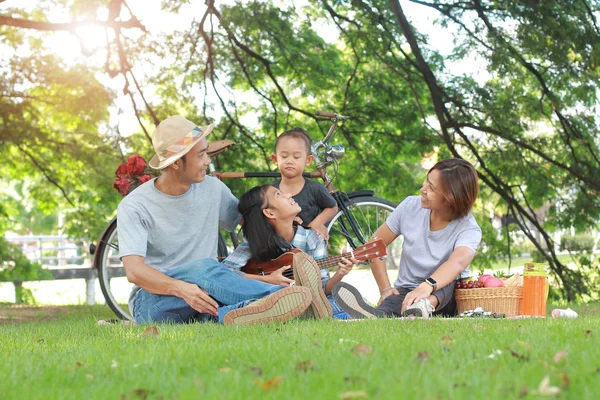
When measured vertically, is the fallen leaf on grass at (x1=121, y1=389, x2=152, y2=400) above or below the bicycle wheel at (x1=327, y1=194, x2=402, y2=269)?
below

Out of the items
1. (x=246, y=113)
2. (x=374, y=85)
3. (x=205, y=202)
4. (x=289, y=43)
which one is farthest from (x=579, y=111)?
(x=205, y=202)

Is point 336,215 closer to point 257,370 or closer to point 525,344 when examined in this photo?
point 525,344

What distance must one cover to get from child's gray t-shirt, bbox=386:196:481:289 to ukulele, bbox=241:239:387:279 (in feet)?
1.97

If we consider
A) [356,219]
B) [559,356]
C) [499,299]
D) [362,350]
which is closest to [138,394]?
[362,350]

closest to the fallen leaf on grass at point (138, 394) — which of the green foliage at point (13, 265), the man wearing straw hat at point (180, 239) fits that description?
the man wearing straw hat at point (180, 239)

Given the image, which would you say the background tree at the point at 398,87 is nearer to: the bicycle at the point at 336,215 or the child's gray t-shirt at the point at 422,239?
the bicycle at the point at 336,215

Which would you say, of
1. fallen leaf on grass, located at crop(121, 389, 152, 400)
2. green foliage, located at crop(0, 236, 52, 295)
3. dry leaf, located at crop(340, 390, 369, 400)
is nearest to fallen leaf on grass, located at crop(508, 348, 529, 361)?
dry leaf, located at crop(340, 390, 369, 400)

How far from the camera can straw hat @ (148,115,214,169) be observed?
5.14 m

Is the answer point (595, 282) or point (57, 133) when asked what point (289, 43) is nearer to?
point (57, 133)

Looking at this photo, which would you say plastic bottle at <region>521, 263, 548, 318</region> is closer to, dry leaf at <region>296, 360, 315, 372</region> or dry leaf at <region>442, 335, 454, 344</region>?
dry leaf at <region>442, 335, 454, 344</region>

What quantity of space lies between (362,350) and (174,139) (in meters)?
2.67

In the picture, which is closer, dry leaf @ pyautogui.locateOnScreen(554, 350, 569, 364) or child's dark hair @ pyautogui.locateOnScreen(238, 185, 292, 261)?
dry leaf @ pyautogui.locateOnScreen(554, 350, 569, 364)

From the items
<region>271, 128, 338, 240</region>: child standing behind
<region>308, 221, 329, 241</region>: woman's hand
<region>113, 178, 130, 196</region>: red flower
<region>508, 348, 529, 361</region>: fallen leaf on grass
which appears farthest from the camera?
<region>113, 178, 130, 196</region>: red flower

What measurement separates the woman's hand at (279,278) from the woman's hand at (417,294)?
72 centimetres
